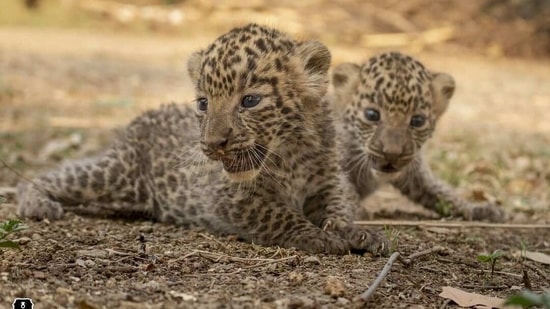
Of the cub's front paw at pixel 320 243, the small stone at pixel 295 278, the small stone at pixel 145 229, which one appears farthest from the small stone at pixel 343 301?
the small stone at pixel 145 229

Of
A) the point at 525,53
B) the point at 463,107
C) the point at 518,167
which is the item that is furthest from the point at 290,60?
the point at 525,53

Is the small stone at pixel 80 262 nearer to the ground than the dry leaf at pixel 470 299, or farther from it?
nearer to the ground

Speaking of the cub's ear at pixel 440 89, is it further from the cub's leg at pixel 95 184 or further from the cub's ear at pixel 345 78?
the cub's leg at pixel 95 184

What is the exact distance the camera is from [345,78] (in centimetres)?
841

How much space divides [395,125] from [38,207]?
3.01 meters

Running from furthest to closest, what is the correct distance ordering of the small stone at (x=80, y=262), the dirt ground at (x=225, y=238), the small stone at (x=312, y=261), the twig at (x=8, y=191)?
1. the twig at (x=8, y=191)
2. the small stone at (x=312, y=261)
3. the small stone at (x=80, y=262)
4. the dirt ground at (x=225, y=238)

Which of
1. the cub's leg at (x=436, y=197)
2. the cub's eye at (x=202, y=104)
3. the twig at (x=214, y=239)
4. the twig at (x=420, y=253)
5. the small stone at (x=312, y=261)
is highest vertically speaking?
the cub's eye at (x=202, y=104)

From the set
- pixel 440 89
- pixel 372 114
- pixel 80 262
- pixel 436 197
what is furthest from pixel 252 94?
pixel 436 197

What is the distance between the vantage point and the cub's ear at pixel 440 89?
27.0 feet

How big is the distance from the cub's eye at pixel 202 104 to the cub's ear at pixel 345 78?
2.28 m

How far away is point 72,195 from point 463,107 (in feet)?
30.9

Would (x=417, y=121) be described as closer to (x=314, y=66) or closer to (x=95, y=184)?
(x=314, y=66)

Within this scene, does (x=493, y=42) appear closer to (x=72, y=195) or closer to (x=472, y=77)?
(x=472, y=77)

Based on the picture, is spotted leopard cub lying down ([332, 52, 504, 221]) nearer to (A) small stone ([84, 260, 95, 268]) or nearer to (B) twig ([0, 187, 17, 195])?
(A) small stone ([84, 260, 95, 268])
